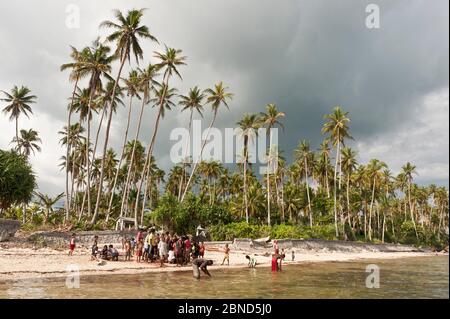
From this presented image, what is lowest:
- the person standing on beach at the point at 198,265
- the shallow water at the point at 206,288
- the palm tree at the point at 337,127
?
the shallow water at the point at 206,288

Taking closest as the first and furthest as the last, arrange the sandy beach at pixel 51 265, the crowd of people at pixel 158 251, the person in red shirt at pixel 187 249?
1. the sandy beach at pixel 51 265
2. the crowd of people at pixel 158 251
3. the person in red shirt at pixel 187 249

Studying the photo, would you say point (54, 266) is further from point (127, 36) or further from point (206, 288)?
point (127, 36)

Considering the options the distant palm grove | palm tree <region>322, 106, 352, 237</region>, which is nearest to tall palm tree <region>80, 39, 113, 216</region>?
the distant palm grove

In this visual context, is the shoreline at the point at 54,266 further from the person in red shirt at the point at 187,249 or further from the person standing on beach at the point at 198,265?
the person standing on beach at the point at 198,265

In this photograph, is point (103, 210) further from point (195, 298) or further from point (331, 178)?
point (195, 298)

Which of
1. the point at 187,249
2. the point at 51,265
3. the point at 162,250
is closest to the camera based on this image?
the point at 51,265

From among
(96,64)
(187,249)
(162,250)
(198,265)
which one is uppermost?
(96,64)

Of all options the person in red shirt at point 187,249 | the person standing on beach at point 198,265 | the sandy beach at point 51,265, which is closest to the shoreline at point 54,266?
the sandy beach at point 51,265

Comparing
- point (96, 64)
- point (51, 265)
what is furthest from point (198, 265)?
point (96, 64)

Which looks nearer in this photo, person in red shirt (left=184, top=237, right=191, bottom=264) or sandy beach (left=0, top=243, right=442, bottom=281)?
sandy beach (left=0, top=243, right=442, bottom=281)

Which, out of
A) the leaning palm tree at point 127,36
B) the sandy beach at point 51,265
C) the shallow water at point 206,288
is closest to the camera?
the shallow water at point 206,288

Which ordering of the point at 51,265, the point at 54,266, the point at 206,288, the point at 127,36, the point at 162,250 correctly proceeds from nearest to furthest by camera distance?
the point at 206,288 < the point at 54,266 < the point at 51,265 < the point at 162,250 < the point at 127,36

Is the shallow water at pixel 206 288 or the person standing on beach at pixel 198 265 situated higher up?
the person standing on beach at pixel 198 265

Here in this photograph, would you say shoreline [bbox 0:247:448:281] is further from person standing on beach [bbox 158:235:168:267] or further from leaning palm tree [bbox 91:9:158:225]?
leaning palm tree [bbox 91:9:158:225]
